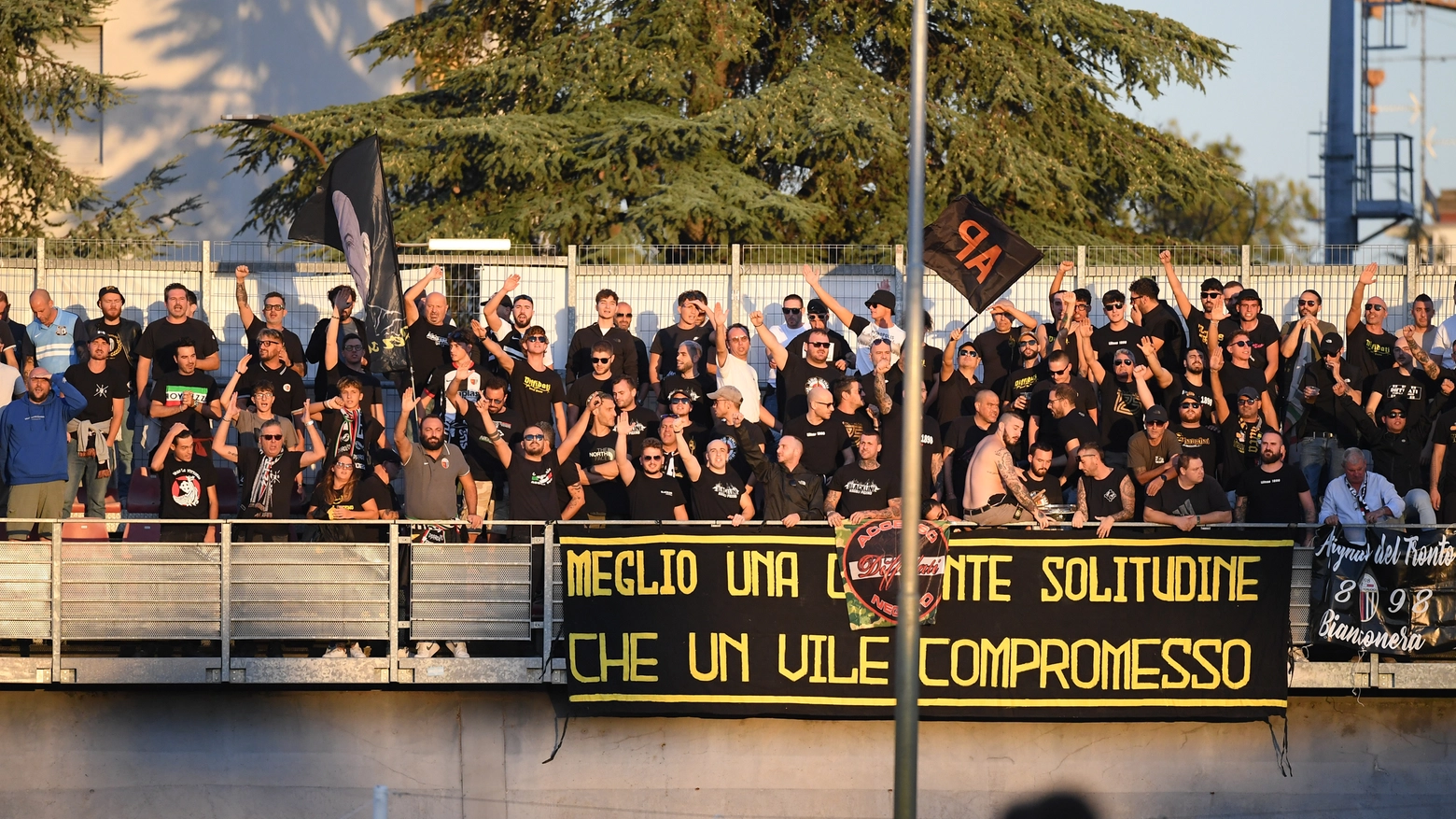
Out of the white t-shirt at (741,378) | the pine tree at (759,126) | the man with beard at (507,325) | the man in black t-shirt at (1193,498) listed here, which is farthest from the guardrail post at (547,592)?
the pine tree at (759,126)

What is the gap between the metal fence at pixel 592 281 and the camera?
17297 mm

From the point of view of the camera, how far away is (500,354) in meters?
15.4

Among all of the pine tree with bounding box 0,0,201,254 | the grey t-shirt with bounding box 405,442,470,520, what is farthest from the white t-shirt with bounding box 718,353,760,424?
the pine tree with bounding box 0,0,201,254

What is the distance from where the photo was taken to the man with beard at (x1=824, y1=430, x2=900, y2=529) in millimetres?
13445

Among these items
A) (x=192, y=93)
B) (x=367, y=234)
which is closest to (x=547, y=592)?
(x=367, y=234)

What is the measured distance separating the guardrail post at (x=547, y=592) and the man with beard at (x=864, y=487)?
215cm

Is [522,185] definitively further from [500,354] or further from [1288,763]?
[1288,763]

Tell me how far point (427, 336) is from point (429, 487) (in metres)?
2.43

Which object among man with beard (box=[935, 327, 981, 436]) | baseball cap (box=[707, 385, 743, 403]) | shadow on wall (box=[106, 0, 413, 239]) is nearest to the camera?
baseball cap (box=[707, 385, 743, 403])

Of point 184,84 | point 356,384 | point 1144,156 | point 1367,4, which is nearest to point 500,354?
point 356,384

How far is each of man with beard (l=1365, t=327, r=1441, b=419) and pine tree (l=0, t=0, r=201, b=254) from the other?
19.9 metres

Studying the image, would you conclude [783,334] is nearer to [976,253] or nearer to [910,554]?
[976,253]

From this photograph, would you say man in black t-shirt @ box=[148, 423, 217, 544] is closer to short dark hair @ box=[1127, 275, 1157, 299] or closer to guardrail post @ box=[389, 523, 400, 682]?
guardrail post @ box=[389, 523, 400, 682]

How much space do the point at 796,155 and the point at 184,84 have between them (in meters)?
15.0
